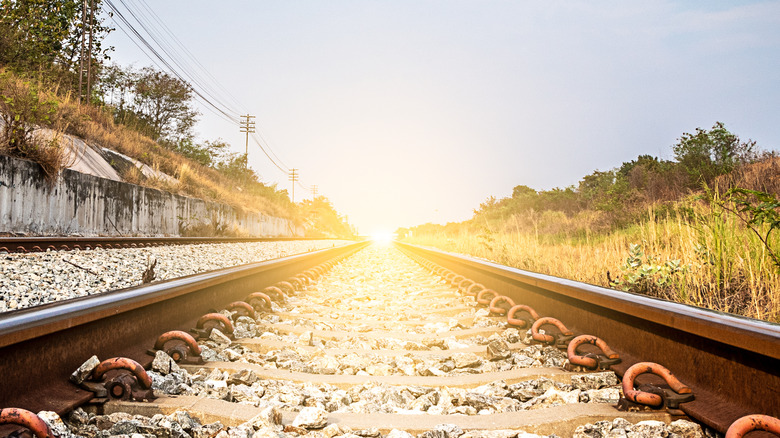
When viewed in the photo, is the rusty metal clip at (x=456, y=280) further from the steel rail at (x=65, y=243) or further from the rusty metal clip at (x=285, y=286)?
the steel rail at (x=65, y=243)

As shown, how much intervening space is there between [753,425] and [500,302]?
9.30ft

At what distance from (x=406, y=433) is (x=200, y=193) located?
20.7 meters

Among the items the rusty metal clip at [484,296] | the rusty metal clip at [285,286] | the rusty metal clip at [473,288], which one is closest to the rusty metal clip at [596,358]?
the rusty metal clip at [484,296]

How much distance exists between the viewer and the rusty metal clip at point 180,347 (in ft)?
7.52

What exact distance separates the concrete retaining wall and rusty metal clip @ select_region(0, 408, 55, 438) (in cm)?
937

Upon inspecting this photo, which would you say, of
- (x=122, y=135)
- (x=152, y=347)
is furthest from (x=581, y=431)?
(x=122, y=135)

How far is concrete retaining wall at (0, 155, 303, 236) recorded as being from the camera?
8.67 m

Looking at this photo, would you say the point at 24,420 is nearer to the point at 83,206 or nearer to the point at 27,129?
the point at 27,129

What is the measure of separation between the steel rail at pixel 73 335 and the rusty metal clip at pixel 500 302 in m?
2.31

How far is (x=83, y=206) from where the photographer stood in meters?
10.9

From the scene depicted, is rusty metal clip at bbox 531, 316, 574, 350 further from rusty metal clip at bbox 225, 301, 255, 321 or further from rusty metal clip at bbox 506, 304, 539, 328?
rusty metal clip at bbox 225, 301, 255, 321

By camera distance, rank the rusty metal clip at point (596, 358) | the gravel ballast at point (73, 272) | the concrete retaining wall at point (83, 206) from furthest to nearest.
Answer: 1. the concrete retaining wall at point (83, 206)
2. the gravel ballast at point (73, 272)
3. the rusty metal clip at point (596, 358)

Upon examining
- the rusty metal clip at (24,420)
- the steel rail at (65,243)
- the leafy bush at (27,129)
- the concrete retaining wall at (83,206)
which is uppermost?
the leafy bush at (27,129)

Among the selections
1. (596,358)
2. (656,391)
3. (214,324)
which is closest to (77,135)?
(214,324)
